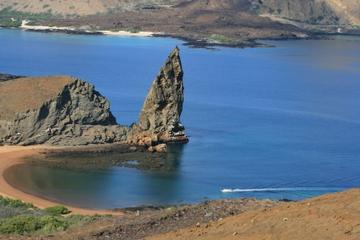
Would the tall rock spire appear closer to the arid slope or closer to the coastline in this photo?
the arid slope

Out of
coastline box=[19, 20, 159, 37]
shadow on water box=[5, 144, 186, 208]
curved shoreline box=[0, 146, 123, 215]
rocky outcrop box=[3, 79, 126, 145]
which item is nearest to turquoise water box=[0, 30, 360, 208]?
shadow on water box=[5, 144, 186, 208]

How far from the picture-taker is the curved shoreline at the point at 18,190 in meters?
33.2

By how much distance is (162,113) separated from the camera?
1969 inches

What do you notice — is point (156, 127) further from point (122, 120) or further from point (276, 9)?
point (276, 9)

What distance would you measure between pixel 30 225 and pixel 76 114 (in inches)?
1136

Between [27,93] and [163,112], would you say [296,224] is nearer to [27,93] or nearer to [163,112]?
[163,112]

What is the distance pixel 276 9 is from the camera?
19988 cm

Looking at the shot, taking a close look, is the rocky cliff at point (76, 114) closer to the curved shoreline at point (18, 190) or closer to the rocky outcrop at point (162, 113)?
the rocky outcrop at point (162, 113)

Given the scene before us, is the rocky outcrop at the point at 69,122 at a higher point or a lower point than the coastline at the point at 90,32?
higher

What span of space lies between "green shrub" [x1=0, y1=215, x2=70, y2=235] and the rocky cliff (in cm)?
2648

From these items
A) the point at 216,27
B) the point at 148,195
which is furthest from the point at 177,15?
the point at 148,195

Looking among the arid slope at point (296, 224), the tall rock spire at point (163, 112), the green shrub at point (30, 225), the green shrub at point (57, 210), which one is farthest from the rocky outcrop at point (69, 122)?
the arid slope at point (296, 224)

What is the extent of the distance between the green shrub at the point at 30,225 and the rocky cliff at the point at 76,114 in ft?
86.9

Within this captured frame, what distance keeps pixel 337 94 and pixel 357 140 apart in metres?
27.7
